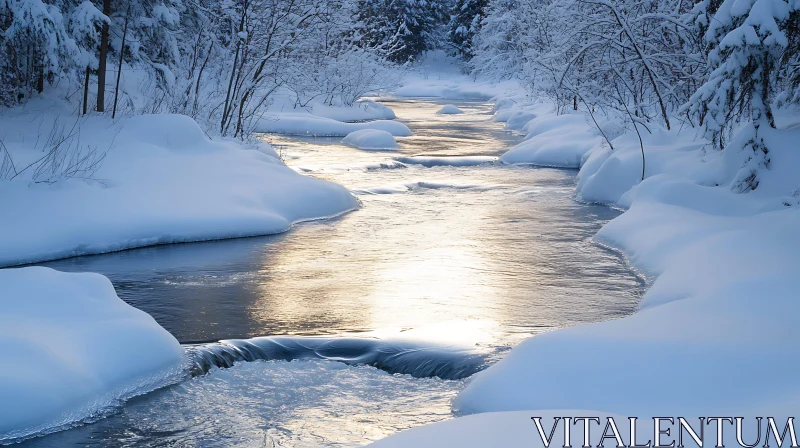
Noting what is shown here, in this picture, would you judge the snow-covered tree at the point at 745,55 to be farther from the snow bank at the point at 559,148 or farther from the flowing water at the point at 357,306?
the snow bank at the point at 559,148

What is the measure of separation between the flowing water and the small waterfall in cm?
2

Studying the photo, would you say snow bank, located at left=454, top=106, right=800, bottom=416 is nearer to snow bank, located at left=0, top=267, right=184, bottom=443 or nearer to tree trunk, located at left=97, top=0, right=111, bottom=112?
snow bank, located at left=0, top=267, right=184, bottom=443

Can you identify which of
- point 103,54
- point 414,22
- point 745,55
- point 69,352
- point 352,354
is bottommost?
point 352,354

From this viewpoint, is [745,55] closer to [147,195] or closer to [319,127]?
[147,195]

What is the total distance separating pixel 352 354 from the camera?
25.8 ft

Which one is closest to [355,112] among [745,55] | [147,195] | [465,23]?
[147,195]

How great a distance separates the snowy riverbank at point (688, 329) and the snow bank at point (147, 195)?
493 centimetres

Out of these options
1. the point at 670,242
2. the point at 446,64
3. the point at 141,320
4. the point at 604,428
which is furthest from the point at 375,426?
the point at 446,64

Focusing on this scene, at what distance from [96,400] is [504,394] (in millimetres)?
2907

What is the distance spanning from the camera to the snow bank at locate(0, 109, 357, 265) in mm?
11461

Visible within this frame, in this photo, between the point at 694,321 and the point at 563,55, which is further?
the point at 563,55

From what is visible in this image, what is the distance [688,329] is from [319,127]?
2190 centimetres

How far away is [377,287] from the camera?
1005cm

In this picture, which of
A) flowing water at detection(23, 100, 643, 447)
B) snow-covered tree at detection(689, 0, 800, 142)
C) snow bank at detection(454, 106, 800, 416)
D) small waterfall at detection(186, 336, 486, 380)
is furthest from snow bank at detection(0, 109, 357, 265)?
snow-covered tree at detection(689, 0, 800, 142)
